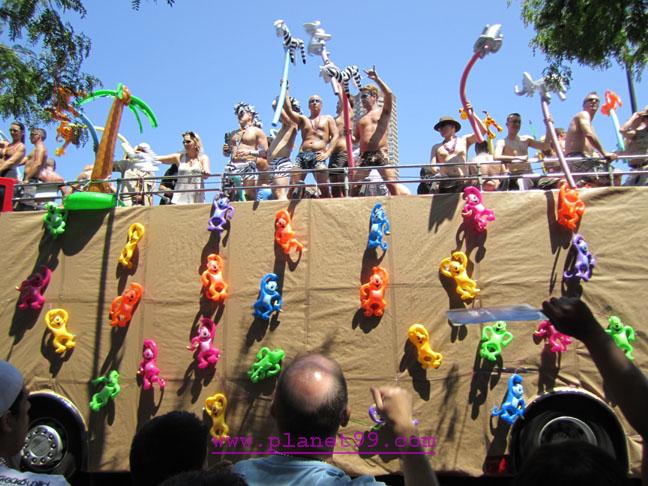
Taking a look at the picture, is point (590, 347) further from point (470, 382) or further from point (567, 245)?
point (567, 245)

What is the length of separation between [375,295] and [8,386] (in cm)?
456

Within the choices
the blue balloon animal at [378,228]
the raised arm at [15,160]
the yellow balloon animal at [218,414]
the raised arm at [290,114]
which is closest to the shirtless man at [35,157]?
the raised arm at [15,160]

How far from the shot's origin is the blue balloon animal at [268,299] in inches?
266

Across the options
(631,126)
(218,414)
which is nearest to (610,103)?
(631,126)

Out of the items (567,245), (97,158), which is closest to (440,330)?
(567,245)

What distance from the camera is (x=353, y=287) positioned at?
677cm

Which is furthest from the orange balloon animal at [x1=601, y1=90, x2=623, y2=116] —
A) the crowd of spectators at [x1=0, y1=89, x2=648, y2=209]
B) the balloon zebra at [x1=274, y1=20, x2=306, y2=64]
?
the balloon zebra at [x1=274, y1=20, x2=306, y2=64]

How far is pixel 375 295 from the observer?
21.5 feet

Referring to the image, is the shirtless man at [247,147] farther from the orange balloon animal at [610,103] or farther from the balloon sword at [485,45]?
the orange balloon animal at [610,103]

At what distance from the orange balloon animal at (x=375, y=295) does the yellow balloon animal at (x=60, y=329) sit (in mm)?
3634

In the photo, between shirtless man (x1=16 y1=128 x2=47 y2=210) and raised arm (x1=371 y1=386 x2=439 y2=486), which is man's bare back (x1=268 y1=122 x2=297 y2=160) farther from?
raised arm (x1=371 y1=386 x2=439 y2=486)

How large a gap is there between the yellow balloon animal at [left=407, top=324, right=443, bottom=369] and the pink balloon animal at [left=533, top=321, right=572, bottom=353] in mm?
1071

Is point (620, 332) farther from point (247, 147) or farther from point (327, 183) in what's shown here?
point (247, 147)

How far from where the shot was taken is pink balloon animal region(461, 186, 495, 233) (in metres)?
6.65
